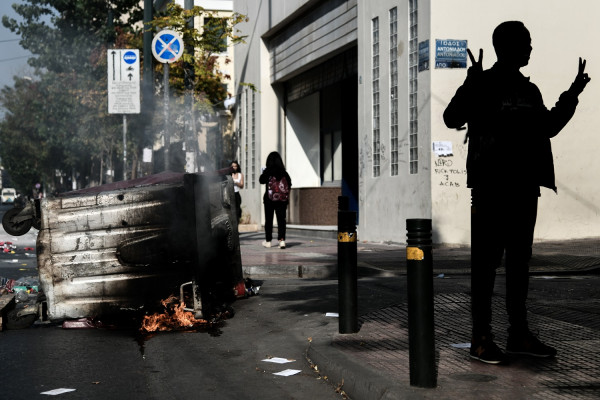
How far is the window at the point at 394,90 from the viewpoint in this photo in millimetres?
16016

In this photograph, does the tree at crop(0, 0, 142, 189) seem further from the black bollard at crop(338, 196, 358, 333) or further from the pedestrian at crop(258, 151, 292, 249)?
the black bollard at crop(338, 196, 358, 333)

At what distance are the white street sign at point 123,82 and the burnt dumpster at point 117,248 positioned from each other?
12425 millimetres

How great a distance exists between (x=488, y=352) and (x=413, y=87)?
10921mm

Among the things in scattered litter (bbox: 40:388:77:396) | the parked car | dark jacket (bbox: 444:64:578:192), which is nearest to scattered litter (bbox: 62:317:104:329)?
scattered litter (bbox: 40:388:77:396)

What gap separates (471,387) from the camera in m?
4.25

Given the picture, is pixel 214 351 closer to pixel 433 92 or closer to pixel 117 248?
pixel 117 248

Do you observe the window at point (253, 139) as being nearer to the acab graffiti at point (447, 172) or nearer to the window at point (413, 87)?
the window at point (413, 87)

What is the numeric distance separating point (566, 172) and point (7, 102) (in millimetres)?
52430

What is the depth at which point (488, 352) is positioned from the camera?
188 inches

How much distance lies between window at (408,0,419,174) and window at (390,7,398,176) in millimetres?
667

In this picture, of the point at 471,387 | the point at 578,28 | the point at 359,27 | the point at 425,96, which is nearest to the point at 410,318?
the point at 471,387

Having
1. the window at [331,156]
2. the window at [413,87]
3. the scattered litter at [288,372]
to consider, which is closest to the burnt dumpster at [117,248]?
the scattered litter at [288,372]

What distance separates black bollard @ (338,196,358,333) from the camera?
5.96 m

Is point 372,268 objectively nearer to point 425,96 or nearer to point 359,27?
point 425,96
